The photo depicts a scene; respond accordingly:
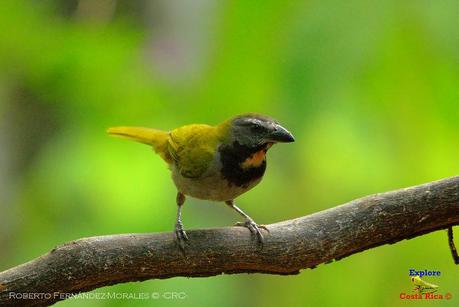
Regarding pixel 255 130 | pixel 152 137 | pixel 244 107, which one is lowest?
pixel 244 107

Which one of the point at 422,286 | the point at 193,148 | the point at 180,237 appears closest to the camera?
the point at 180,237

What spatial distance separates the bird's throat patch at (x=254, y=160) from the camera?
137 inches

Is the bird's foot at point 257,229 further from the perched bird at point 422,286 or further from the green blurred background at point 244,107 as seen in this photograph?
the perched bird at point 422,286

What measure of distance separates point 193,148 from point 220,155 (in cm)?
23

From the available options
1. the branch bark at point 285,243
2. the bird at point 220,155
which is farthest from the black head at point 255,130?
the branch bark at point 285,243

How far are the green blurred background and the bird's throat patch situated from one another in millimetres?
101

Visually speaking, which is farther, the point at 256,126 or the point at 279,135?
the point at 256,126

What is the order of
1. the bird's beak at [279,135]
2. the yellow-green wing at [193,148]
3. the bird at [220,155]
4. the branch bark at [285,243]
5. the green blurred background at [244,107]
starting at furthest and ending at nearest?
the yellow-green wing at [193,148]
the bird at [220,155]
the bird's beak at [279,135]
the branch bark at [285,243]
the green blurred background at [244,107]

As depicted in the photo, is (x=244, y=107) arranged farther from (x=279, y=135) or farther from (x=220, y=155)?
(x=220, y=155)

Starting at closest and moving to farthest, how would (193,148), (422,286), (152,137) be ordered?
(422,286) < (193,148) < (152,137)

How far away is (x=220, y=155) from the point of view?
12.1ft

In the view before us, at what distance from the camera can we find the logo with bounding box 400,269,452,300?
322 cm

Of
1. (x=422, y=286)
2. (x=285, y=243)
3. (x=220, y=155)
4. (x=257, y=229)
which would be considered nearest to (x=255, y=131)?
(x=220, y=155)

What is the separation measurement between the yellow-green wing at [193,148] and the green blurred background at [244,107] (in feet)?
0.79
